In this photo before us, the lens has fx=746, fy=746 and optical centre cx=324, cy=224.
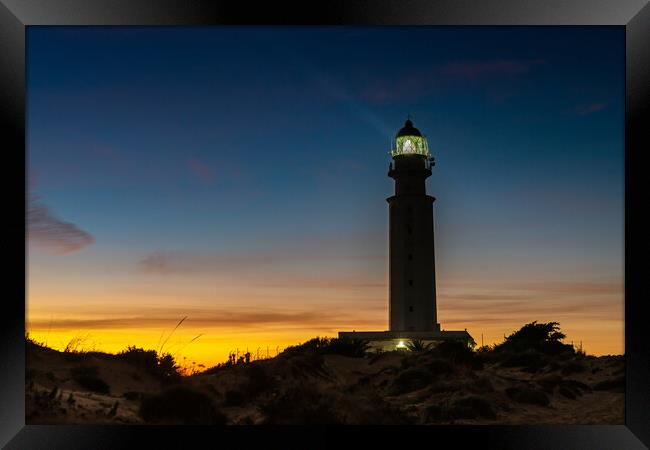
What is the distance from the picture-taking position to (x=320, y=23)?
15.4ft

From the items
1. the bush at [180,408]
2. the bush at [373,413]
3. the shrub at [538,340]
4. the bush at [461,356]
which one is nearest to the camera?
the bush at [180,408]

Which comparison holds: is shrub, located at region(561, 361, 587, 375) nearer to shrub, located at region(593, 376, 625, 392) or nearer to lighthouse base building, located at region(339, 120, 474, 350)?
shrub, located at region(593, 376, 625, 392)

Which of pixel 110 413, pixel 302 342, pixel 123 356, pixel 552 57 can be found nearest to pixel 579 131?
pixel 552 57

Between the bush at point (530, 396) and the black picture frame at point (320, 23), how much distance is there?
6280 millimetres

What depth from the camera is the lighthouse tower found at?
2036 cm

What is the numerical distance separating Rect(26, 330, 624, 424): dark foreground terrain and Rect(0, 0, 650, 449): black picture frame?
203cm

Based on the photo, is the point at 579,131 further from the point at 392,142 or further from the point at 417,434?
the point at 417,434

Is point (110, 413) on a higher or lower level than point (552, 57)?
lower

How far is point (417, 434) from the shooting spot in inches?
183

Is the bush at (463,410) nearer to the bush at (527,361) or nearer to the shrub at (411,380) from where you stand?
the shrub at (411,380)

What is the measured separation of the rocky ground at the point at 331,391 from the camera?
8.14 m

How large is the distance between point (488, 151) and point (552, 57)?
12.4 ft

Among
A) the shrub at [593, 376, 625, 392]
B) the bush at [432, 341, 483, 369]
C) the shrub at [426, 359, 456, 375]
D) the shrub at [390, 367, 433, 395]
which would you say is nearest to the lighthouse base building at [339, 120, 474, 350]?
the bush at [432, 341, 483, 369]

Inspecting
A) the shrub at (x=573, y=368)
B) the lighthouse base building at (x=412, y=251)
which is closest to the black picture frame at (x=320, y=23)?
the shrub at (x=573, y=368)
